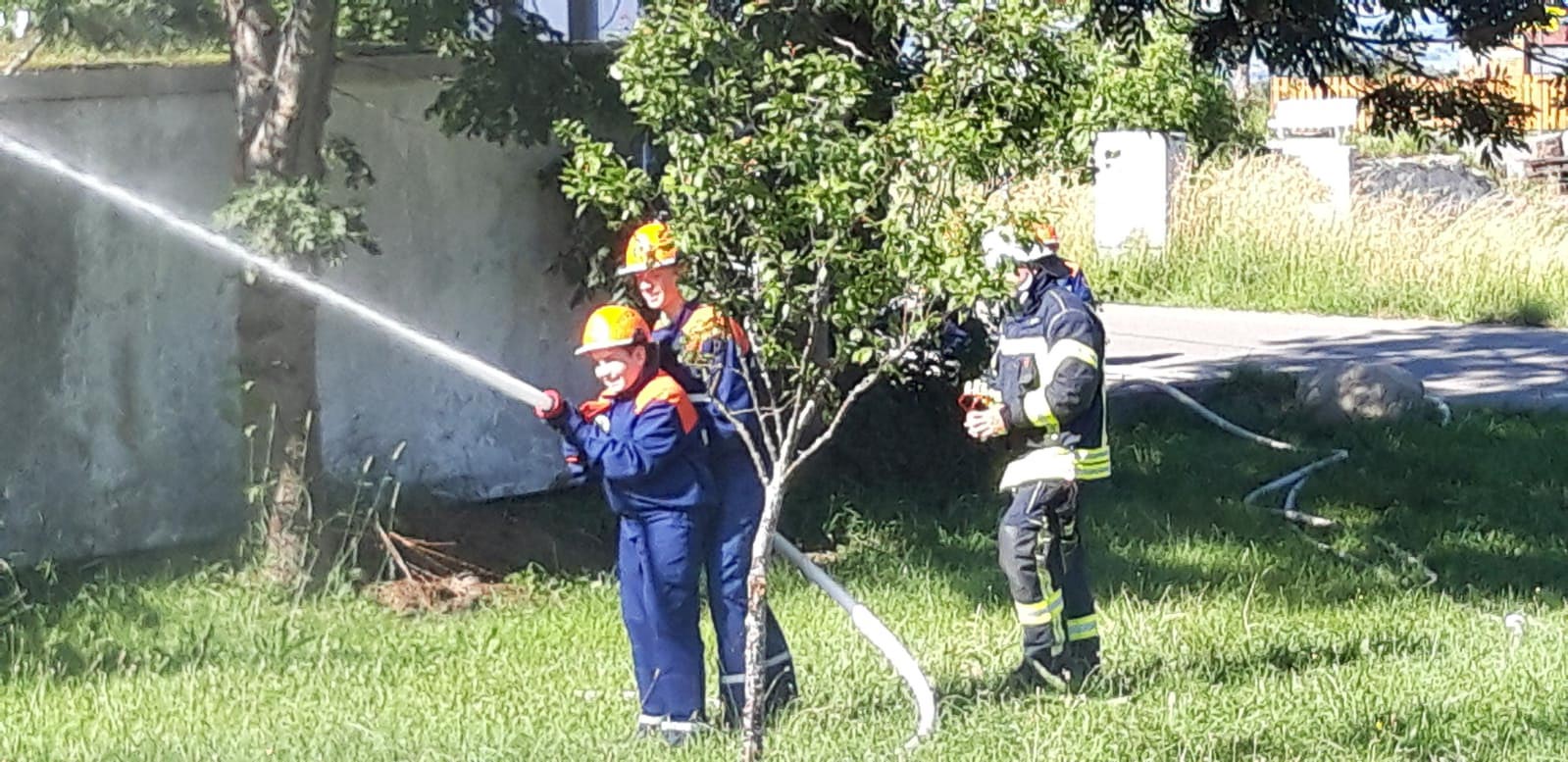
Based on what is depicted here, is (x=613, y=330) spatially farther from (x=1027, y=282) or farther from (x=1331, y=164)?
(x=1331, y=164)

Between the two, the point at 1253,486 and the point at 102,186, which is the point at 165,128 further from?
the point at 1253,486

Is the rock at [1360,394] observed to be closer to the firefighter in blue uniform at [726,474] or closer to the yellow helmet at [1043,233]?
the yellow helmet at [1043,233]

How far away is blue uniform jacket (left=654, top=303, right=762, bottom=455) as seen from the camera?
5391 mm

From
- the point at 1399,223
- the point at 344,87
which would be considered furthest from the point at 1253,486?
the point at 1399,223

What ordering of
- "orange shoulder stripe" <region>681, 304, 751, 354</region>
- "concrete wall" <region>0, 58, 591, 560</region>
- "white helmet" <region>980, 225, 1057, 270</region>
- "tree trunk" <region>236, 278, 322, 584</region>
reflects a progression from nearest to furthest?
"white helmet" <region>980, 225, 1057, 270</region> < "orange shoulder stripe" <region>681, 304, 751, 354</region> < "tree trunk" <region>236, 278, 322, 584</region> < "concrete wall" <region>0, 58, 591, 560</region>

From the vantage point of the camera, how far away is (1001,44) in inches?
201

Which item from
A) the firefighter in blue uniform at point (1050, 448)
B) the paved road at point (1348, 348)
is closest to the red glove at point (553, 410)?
the firefighter in blue uniform at point (1050, 448)

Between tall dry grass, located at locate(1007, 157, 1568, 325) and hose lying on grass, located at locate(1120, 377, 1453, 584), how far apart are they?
227 inches

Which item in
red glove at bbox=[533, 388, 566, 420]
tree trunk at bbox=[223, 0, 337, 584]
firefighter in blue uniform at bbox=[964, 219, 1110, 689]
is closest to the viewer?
red glove at bbox=[533, 388, 566, 420]

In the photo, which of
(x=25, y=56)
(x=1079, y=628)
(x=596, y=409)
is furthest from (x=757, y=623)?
(x=25, y=56)

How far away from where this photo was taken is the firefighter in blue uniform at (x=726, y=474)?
5.79 m

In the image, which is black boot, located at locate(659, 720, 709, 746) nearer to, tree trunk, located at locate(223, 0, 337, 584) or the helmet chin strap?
the helmet chin strap

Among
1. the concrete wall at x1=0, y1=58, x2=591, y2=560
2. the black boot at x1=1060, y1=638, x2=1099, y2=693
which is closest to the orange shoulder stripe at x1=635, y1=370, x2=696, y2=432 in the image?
the black boot at x1=1060, y1=638, x2=1099, y2=693

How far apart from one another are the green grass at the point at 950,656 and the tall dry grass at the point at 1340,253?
→ 971cm
